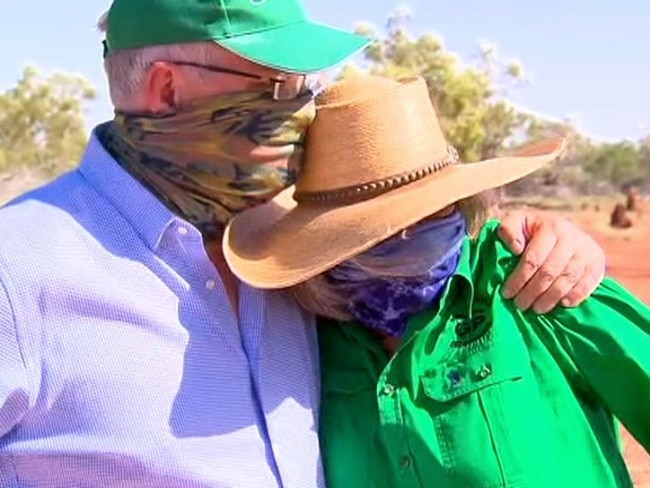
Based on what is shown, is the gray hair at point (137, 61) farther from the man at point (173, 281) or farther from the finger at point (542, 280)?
the finger at point (542, 280)

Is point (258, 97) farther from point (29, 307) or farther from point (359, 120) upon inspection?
point (29, 307)

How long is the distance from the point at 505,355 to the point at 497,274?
201mm

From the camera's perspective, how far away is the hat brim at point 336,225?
2738mm

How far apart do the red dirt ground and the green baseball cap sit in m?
10.3

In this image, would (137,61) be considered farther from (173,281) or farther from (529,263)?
(529,263)

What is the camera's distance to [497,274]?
2896 millimetres

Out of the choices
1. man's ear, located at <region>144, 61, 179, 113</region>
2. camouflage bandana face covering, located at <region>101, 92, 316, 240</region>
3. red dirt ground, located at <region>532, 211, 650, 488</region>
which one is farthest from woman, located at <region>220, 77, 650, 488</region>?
red dirt ground, located at <region>532, 211, 650, 488</region>

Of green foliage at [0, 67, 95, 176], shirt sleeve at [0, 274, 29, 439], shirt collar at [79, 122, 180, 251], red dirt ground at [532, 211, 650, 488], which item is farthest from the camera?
green foliage at [0, 67, 95, 176]

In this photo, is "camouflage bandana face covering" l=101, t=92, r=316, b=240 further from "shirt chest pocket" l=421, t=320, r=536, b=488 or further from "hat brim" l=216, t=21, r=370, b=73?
"shirt chest pocket" l=421, t=320, r=536, b=488

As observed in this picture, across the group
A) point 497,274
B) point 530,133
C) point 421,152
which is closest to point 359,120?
point 421,152

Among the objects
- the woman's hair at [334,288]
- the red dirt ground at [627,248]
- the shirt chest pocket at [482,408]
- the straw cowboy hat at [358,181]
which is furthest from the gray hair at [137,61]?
the red dirt ground at [627,248]

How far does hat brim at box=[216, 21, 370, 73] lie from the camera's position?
270cm

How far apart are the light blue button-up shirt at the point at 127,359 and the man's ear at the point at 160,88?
0.50 feet

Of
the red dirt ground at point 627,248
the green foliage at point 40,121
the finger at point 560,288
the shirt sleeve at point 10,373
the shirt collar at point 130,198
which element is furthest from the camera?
the green foliage at point 40,121
